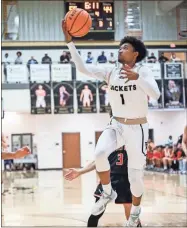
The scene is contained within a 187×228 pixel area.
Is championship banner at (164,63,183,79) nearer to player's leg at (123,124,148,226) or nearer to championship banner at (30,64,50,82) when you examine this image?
championship banner at (30,64,50,82)

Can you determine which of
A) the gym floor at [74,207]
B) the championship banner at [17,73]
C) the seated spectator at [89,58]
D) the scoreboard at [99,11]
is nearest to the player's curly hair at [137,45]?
the gym floor at [74,207]

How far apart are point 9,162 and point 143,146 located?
21.1 meters

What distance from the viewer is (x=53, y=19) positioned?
26656 millimetres

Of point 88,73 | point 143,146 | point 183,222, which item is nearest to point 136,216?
point 143,146

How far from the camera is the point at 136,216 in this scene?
5.38 meters

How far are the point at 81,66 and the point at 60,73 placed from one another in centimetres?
1807

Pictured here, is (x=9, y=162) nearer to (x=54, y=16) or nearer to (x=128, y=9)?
→ (x=54, y=16)

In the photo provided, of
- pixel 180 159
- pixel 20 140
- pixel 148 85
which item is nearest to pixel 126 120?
pixel 148 85

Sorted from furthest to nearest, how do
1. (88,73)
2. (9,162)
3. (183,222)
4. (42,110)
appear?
(9,162)
(42,110)
(183,222)
(88,73)

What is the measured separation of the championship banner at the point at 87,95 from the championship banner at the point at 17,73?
2.44 m

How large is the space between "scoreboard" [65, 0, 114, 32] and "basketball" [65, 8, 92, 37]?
1542 centimetres

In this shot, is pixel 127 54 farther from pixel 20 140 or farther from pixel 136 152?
pixel 20 140

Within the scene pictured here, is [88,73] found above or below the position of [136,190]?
above

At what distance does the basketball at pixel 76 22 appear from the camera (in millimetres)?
4871
